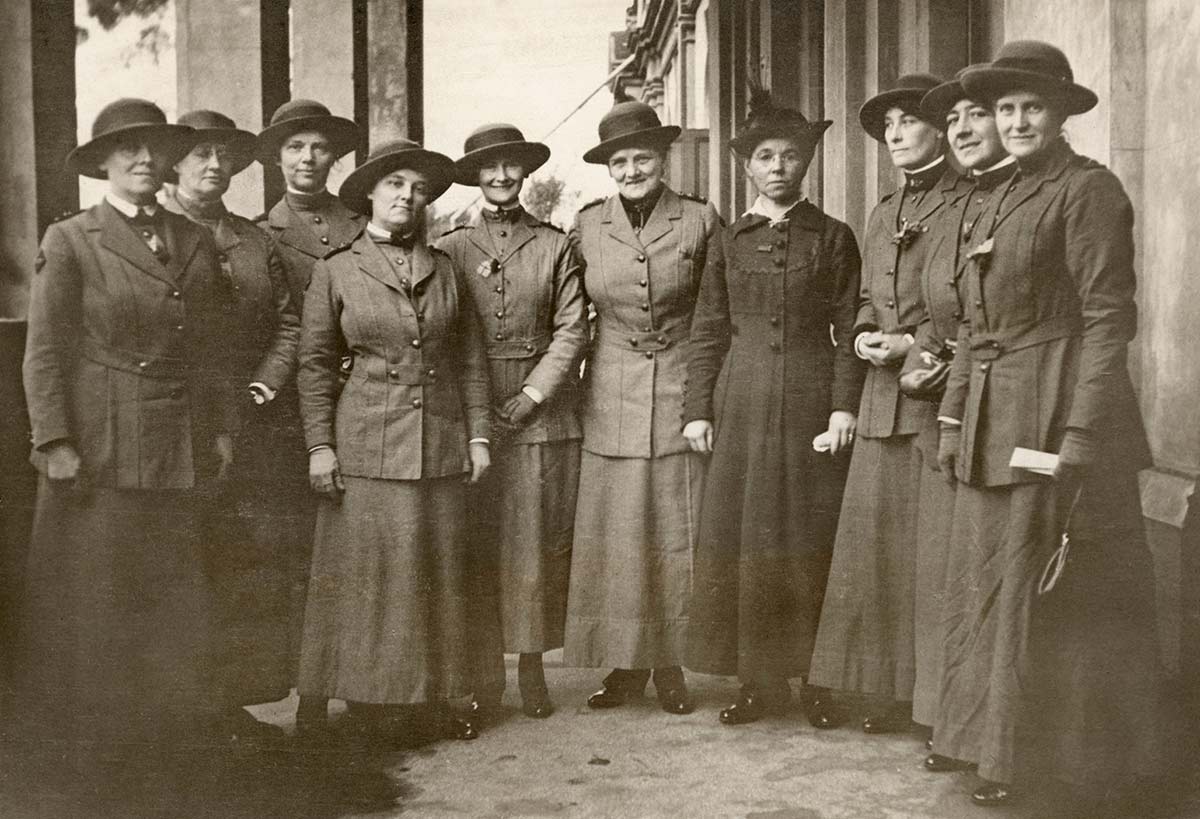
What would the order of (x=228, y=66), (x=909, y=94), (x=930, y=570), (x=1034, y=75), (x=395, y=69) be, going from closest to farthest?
(x=1034, y=75)
(x=930, y=570)
(x=909, y=94)
(x=228, y=66)
(x=395, y=69)

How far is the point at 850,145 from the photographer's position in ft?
27.1

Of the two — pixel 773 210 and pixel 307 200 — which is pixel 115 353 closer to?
pixel 307 200

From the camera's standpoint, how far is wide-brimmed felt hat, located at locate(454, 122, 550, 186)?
4852 millimetres

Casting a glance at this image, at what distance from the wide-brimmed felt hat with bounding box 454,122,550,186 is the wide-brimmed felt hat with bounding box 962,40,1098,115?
179cm

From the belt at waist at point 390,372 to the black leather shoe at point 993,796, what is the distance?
89.5 inches

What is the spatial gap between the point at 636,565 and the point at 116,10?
3.00m

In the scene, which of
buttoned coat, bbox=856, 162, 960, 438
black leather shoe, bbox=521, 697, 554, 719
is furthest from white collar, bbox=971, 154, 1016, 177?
black leather shoe, bbox=521, 697, 554, 719

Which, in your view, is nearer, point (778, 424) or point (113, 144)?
point (113, 144)

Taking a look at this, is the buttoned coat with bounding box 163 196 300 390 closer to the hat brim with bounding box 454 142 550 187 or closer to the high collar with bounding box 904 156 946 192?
the hat brim with bounding box 454 142 550 187

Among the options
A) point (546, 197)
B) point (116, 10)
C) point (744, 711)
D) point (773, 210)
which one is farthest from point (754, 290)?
point (116, 10)

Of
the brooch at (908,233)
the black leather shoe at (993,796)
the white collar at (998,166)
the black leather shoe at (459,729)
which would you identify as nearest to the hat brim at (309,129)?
the brooch at (908,233)

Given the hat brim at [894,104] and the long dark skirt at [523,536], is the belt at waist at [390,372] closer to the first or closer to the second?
the long dark skirt at [523,536]

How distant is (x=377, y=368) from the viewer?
4.61 metres

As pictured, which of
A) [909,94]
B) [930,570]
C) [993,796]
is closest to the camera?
[993,796]
